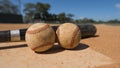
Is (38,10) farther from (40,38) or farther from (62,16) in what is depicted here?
(40,38)

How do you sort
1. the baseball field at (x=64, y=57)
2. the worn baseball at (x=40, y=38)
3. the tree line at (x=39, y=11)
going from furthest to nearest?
the tree line at (x=39, y=11) → the worn baseball at (x=40, y=38) → the baseball field at (x=64, y=57)

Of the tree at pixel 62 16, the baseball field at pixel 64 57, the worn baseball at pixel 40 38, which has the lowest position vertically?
the tree at pixel 62 16

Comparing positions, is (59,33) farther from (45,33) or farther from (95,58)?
(95,58)

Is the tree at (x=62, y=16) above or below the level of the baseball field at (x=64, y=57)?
below

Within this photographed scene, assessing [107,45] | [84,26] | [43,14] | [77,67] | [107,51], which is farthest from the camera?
[43,14]

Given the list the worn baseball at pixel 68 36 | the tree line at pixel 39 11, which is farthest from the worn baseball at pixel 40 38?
the tree line at pixel 39 11

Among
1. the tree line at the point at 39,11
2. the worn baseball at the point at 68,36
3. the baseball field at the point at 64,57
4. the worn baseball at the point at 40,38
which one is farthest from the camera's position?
the tree line at the point at 39,11

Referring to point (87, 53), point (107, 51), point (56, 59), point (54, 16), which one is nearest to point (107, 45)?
point (107, 51)

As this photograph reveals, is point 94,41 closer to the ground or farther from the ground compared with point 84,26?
closer to the ground

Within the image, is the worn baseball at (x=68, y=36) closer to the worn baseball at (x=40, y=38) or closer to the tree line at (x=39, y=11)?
the worn baseball at (x=40, y=38)
